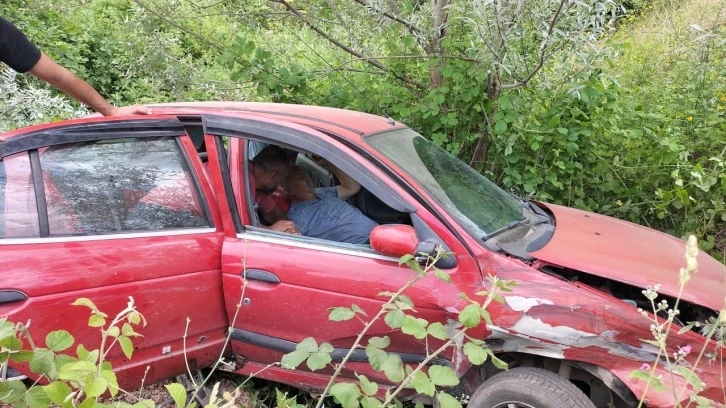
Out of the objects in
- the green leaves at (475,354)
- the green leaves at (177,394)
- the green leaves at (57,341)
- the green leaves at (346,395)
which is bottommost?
the green leaves at (346,395)

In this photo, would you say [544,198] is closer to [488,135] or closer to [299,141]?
[488,135]

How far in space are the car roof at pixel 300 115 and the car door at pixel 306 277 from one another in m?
0.19

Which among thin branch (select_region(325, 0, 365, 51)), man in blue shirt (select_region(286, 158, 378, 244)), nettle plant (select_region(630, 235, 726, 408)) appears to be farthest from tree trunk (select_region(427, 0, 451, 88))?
nettle plant (select_region(630, 235, 726, 408))

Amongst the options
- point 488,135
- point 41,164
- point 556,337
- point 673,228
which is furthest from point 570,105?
point 41,164

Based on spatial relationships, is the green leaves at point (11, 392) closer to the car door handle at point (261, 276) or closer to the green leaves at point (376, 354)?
the green leaves at point (376, 354)

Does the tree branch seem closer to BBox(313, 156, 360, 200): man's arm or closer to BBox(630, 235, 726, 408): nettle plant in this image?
BBox(313, 156, 360, 200): man's arm

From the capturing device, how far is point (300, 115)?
9.66ft

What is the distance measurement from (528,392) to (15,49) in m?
2.98

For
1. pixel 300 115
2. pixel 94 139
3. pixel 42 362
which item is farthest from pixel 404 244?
pixel 94 139

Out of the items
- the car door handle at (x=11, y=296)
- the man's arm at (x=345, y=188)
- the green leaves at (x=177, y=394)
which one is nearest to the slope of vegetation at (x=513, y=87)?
the man's arm at (x=345, y=188)

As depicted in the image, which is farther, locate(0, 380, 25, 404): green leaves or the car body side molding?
the car body side molding

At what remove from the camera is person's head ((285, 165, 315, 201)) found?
3.51 meters

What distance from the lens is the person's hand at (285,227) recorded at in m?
2.92

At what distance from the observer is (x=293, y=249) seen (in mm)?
2629
